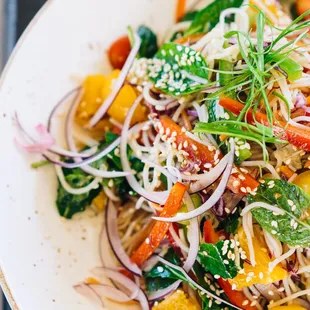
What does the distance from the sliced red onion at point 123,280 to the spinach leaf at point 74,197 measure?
27 centimetres

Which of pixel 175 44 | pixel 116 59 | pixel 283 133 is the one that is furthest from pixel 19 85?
pixel 283 133

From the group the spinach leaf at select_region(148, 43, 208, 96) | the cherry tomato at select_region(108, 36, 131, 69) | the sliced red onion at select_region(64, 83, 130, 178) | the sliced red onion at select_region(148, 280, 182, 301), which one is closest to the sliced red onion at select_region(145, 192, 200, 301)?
the sliced red onion at select_region(148, 280, 182, 301)

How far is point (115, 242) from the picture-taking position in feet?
7.45

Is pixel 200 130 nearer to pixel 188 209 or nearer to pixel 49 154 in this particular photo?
pixel 188 209

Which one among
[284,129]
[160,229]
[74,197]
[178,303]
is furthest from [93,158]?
[284,129]

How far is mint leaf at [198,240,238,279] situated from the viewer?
1.94 meters

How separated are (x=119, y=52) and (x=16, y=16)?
1.95 ft

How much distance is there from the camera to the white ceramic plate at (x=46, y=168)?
6.72ft

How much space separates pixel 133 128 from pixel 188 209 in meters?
0.46

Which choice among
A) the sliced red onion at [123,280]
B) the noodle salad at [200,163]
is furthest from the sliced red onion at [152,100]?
the sliced red onion at [123,280]

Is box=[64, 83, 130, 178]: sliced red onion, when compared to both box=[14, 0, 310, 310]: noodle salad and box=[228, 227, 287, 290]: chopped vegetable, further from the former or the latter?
box=[228, 227, 287, 290]: chopped vegetable

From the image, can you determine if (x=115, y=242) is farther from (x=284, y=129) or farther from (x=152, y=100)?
(x=284, y=129)

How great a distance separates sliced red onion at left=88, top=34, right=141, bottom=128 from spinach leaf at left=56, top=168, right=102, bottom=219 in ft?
0.78

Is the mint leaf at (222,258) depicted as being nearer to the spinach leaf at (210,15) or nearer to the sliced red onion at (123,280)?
the sliced red onion at (123,280)
